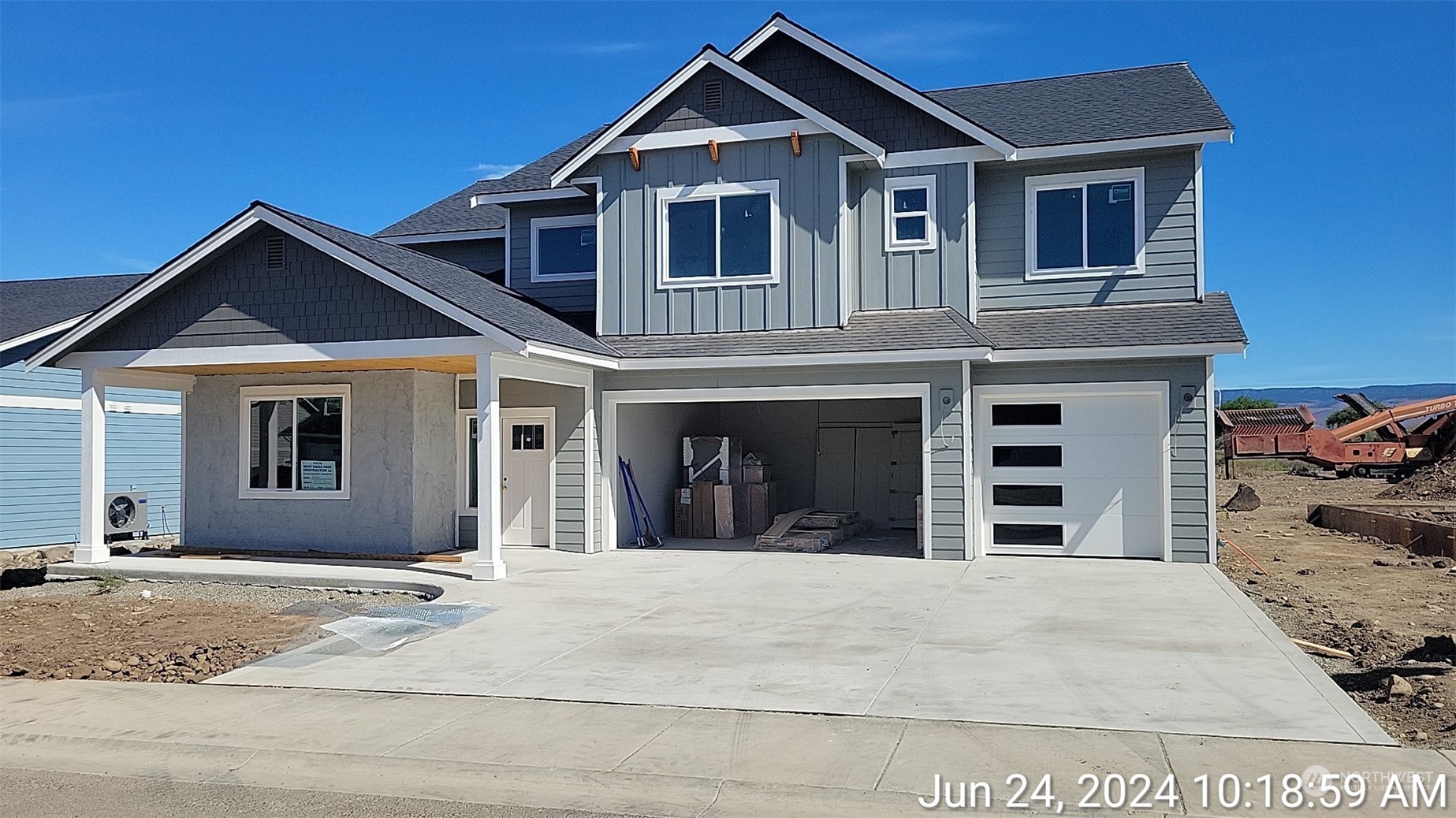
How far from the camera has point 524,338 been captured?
499 inches

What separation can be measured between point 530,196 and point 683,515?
226 inches

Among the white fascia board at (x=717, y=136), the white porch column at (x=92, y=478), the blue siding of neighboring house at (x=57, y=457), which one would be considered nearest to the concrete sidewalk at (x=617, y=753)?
the white porch column at (x=92, y=478)

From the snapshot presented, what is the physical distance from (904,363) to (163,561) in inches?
390

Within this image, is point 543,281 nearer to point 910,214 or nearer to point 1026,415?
point 910,214

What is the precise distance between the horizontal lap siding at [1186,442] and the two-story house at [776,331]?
30mm

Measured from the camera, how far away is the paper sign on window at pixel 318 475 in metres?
15.9

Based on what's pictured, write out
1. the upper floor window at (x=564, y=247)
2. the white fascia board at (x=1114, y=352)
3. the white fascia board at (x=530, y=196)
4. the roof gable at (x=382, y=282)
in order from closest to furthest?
the roof gable at (x=382, y=282) < the white fascia board at (x=1114, y=352) < the white fascia board at (x=530, y=196) < the upper floor window at (x=564, y=247)

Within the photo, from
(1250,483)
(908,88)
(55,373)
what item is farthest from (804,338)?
(1250,483)

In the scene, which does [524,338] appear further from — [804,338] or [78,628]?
[78,628]

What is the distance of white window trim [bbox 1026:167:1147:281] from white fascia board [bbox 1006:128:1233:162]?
1.25 feet

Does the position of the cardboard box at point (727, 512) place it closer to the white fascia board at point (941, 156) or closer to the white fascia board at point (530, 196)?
the white fascia board at point (530, 196)

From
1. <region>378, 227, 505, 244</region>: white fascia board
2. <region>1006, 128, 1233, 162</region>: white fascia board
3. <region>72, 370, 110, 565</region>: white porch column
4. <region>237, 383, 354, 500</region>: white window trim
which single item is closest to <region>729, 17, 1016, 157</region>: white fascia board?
<region>1006, 128, 1233, 162</region>: white fascia board

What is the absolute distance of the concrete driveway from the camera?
7.14 metres

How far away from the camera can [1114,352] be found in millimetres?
13992
